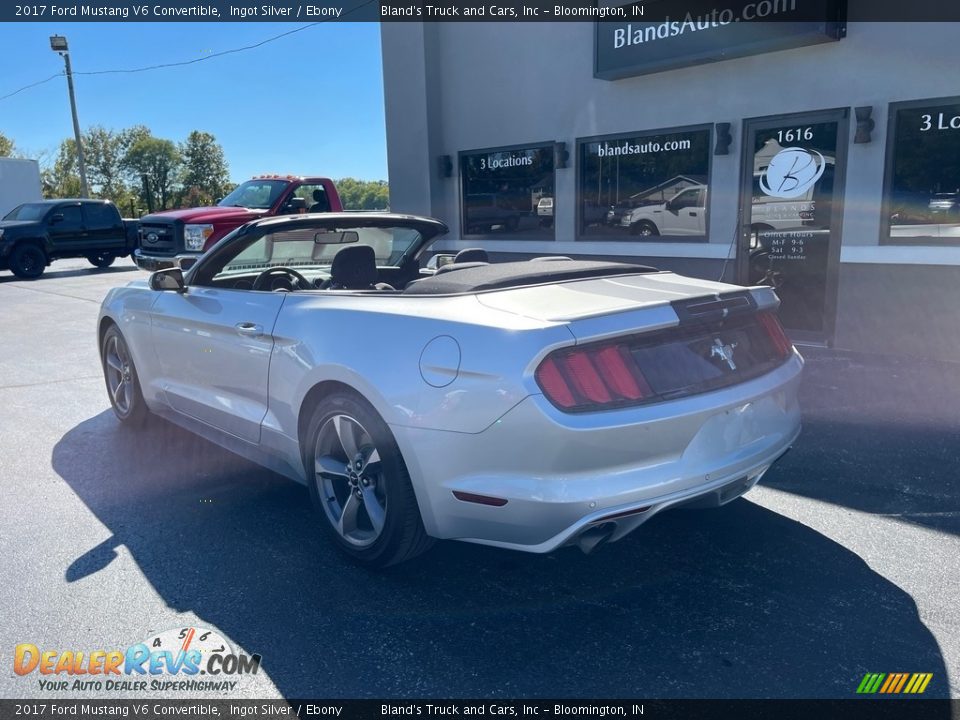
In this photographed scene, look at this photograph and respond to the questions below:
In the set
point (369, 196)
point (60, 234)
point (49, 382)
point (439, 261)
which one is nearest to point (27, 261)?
point (60, 234)

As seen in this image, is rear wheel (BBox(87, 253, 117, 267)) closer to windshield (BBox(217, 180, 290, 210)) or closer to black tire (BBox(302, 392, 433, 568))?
windshield (BBox(217, 180, 290, 210))

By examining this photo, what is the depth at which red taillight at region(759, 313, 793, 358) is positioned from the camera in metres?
3.61

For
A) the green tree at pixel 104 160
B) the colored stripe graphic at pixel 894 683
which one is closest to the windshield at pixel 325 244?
the colored stripe graphic at pixel 894 683

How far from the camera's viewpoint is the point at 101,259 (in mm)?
21328

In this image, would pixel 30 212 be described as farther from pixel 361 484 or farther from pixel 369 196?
pixel 369 196

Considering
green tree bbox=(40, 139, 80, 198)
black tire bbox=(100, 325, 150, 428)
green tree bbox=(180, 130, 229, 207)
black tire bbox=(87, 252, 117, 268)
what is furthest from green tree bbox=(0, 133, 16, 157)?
black tire bbox=(100, 325, 150, 428)

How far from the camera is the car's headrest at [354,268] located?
4207 millimetres

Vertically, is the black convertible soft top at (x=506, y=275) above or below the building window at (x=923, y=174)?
below

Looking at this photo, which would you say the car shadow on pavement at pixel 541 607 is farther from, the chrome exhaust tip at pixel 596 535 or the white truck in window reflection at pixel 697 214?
the white truck in window reflection at pixel 697 214

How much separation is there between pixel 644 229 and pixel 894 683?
770cm

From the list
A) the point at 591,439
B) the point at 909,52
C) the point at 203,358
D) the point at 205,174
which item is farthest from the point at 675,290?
the point at 205,174

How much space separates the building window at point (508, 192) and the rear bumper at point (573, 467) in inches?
316

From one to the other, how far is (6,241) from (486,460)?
1953 cm

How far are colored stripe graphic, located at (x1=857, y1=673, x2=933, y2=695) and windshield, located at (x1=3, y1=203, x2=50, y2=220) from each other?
832 inches
